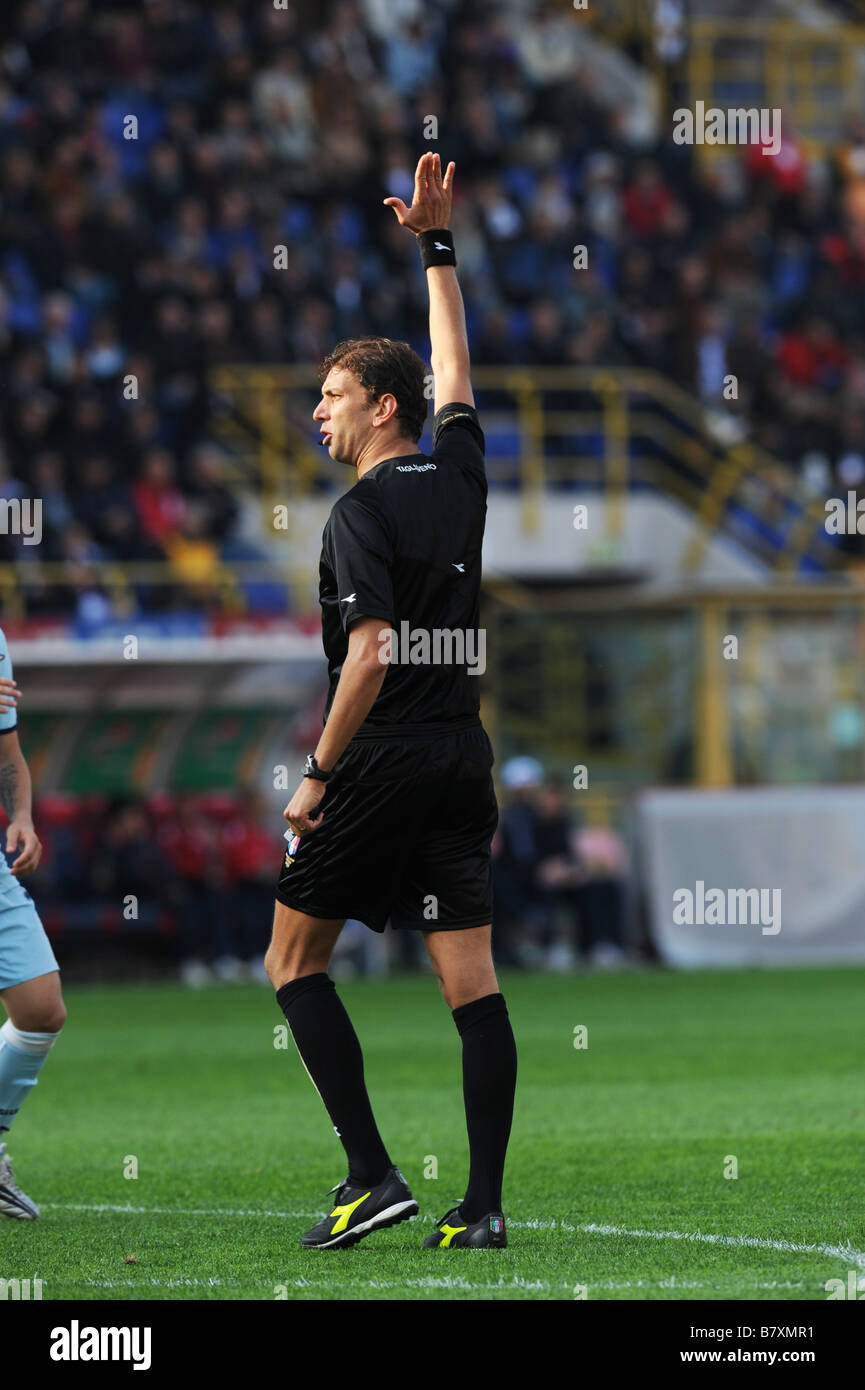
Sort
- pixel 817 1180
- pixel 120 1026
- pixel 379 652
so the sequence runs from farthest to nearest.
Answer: pixel 120 1026 → pixel 817 1180 → pixel 379 652

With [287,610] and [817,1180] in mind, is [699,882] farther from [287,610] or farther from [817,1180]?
[817,1180]

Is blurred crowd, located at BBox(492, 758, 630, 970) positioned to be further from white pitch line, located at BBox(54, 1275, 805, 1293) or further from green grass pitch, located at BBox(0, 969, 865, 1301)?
white pitch line, located at BBox(54, 1275, 805, 1293)

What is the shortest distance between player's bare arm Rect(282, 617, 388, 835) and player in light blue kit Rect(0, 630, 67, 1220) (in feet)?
3.94

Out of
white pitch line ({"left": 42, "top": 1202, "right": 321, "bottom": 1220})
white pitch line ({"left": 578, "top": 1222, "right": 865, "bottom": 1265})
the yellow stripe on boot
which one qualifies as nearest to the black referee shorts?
the yellow stripe on boot

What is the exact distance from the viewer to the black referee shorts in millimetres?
5910

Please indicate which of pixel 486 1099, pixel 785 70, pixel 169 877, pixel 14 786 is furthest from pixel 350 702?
pixel 785 70

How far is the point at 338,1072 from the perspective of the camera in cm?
599

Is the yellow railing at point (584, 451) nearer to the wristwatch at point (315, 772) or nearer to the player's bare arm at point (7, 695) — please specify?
the player's bare arm at point (7, 695)

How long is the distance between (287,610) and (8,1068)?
46.6ft

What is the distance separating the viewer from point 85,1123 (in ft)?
32.9

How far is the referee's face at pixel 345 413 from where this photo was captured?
608cm

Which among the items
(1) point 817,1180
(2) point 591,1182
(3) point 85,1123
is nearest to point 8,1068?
(2) point 591,1182

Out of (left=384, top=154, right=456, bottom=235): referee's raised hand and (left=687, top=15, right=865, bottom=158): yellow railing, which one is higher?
(left=687, top=15, right=865, bottom=158): yellow railing

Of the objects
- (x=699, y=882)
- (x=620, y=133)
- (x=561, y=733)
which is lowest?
(x=699, y=882)
